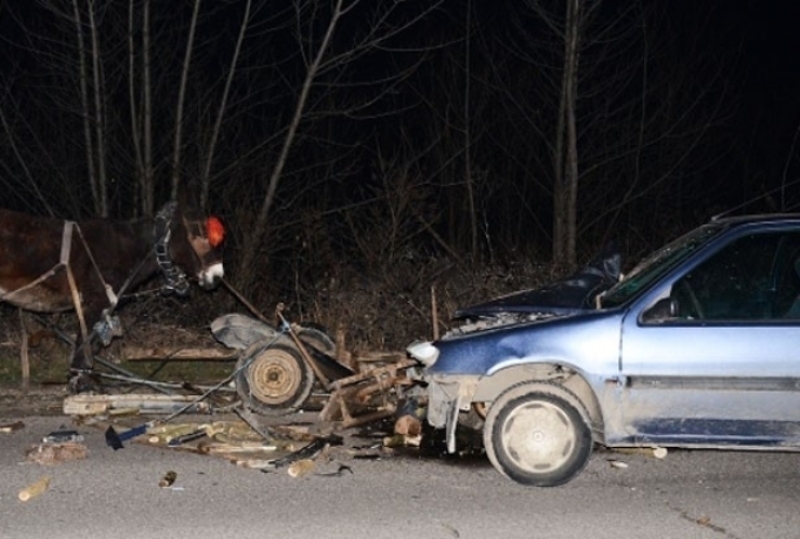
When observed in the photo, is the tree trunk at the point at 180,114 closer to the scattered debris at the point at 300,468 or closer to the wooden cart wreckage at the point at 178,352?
the wooden cart wreckage at the point at 178,352

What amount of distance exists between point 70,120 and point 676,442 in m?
13.2

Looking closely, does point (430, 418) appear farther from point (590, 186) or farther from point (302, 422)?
point (590, 186)

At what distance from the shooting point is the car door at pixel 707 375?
7070 mm

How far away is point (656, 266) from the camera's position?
7.91 m

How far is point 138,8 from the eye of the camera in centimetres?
1593

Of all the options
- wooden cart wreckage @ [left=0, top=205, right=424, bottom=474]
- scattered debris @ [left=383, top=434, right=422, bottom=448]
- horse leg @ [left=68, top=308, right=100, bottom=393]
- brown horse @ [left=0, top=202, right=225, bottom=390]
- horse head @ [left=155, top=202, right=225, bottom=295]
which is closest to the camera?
scattered debris @ [left=383, top=434, right=422, bottom=448]

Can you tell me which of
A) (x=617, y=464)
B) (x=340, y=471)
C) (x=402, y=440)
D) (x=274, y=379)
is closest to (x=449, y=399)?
(x=340, y=471)

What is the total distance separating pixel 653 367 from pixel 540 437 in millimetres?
894

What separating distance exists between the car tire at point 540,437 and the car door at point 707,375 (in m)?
0.30

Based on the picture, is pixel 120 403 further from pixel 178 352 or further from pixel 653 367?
pixel 653 367

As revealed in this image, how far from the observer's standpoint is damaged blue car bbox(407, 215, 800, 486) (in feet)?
23.3

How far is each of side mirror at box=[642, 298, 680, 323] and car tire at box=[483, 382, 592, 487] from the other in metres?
0.74

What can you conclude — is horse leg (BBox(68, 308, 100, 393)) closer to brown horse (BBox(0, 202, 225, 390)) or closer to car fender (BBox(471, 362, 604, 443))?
brown horse (BBox(0, 202, 225, 390))

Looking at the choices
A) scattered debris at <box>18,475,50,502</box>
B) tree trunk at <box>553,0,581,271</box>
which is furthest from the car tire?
tree trunk at <box>553,0,581,271</box>
